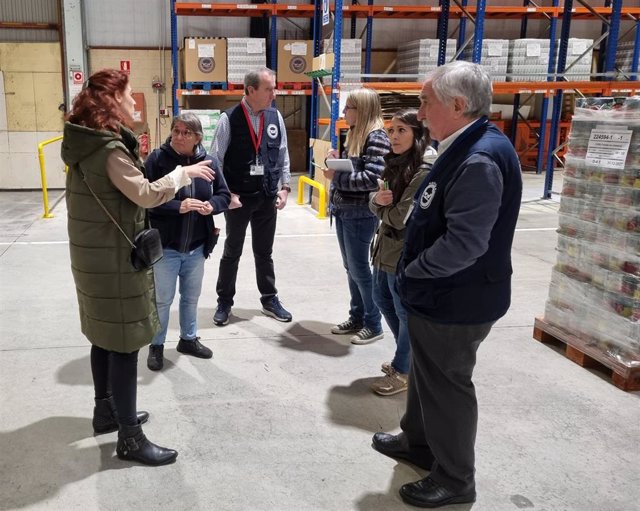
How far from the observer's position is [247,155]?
13.7ft

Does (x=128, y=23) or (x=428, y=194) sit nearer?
(x=428, y=194)

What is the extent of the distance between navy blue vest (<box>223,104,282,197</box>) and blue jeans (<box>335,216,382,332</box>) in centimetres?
69

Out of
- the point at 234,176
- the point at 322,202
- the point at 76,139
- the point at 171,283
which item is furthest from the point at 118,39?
the point at 76,139

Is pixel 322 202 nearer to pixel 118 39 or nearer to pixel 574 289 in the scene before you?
pixel 574 289

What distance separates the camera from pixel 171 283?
11.6ft

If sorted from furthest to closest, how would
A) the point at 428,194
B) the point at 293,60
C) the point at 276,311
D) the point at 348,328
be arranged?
the point at 293,60, the point at 276,311, the point at 348,328, the point at 428,194

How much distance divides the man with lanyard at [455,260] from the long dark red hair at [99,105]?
3.98 feet

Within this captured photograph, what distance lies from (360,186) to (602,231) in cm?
152

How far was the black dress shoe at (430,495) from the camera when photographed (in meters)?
2.38

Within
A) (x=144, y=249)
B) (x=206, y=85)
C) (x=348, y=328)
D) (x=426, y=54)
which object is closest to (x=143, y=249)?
(x=144, y=249)

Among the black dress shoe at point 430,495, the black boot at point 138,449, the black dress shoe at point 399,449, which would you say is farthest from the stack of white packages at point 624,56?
the black boot at point 138,449

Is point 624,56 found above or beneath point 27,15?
beneath

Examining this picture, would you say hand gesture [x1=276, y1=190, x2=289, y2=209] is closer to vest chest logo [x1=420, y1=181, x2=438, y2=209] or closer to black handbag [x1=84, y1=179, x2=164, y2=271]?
black handbag [x1=84, y1=179, x2=164, y2=271]

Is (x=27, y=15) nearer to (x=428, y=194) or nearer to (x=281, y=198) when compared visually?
(x=281, y=198)
